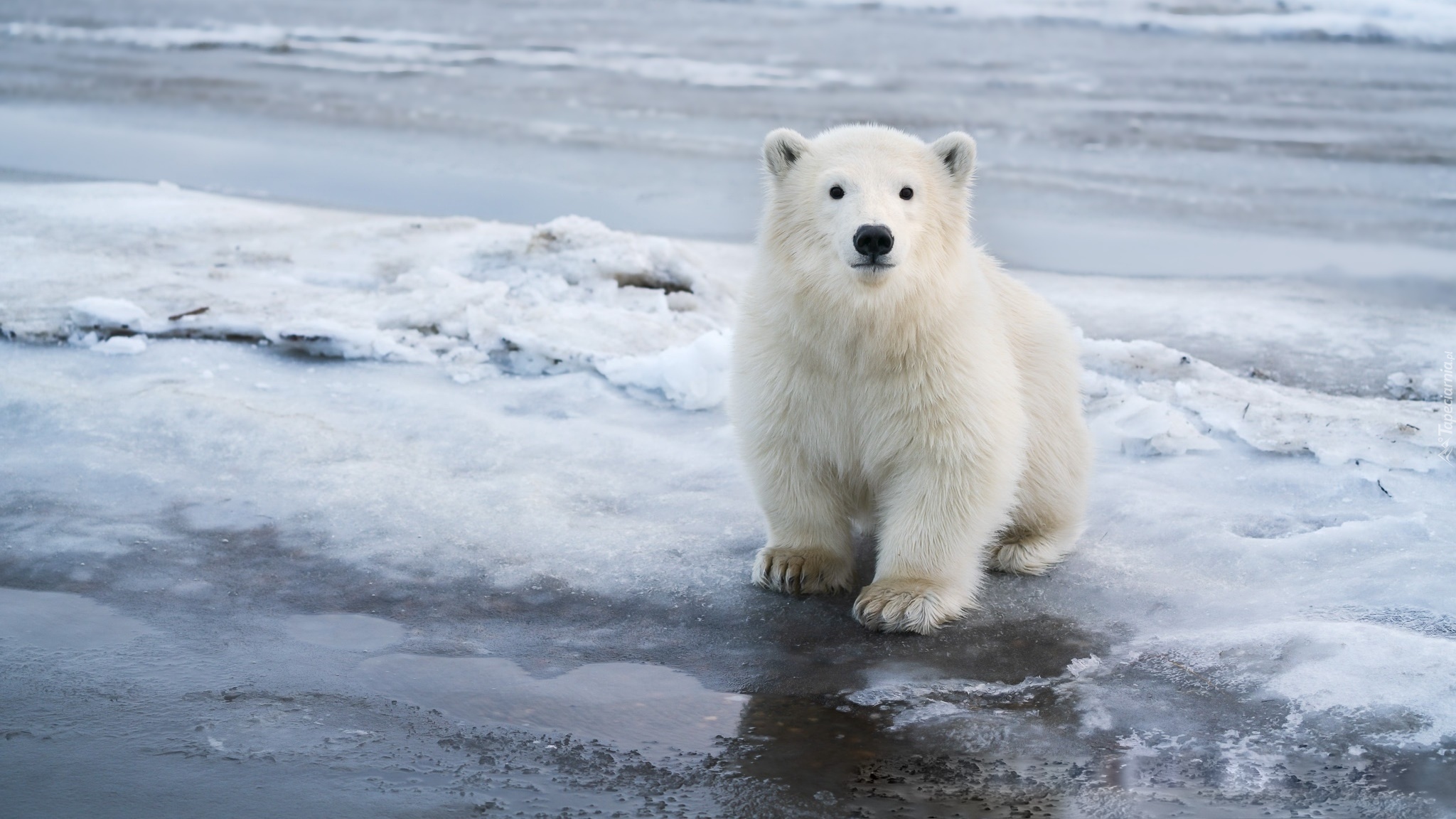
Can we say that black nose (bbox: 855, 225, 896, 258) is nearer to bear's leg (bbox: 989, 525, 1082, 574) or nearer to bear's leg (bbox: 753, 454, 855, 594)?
bear's leg (bbox: 753, 454, 855, 594)

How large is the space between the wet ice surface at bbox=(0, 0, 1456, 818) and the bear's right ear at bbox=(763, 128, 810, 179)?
1.12 m

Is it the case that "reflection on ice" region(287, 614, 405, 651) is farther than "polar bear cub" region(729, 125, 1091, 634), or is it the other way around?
"polar bear cub" region(729, 125, 1091, 634)

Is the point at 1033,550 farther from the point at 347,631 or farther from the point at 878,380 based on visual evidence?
the point at 347,631

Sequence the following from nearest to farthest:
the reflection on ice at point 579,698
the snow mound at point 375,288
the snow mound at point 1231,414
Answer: the reflection on ice at point 579,698
the snow mound at point 1231,414
the snow mound at point 375,288

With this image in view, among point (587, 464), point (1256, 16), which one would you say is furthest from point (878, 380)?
point (1256, 16)

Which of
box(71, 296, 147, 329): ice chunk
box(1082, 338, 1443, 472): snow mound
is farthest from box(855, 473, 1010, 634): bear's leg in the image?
box(71, 296, 147, 329): ice chunk

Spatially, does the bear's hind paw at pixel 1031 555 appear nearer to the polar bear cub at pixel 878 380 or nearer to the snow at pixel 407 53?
the polar bear cub at pixel 878 380

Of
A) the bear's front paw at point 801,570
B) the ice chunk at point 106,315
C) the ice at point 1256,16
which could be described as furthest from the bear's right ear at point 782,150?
the ice at point 1256,16

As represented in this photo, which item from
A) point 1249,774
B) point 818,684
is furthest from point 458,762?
point 1249,774

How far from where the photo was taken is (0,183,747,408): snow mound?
5.14m

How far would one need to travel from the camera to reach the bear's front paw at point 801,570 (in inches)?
135

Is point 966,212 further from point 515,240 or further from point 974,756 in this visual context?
point 515,240

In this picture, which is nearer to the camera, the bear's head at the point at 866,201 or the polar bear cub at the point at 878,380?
the bear's head at the point at 866,201

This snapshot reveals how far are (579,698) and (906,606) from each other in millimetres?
892
